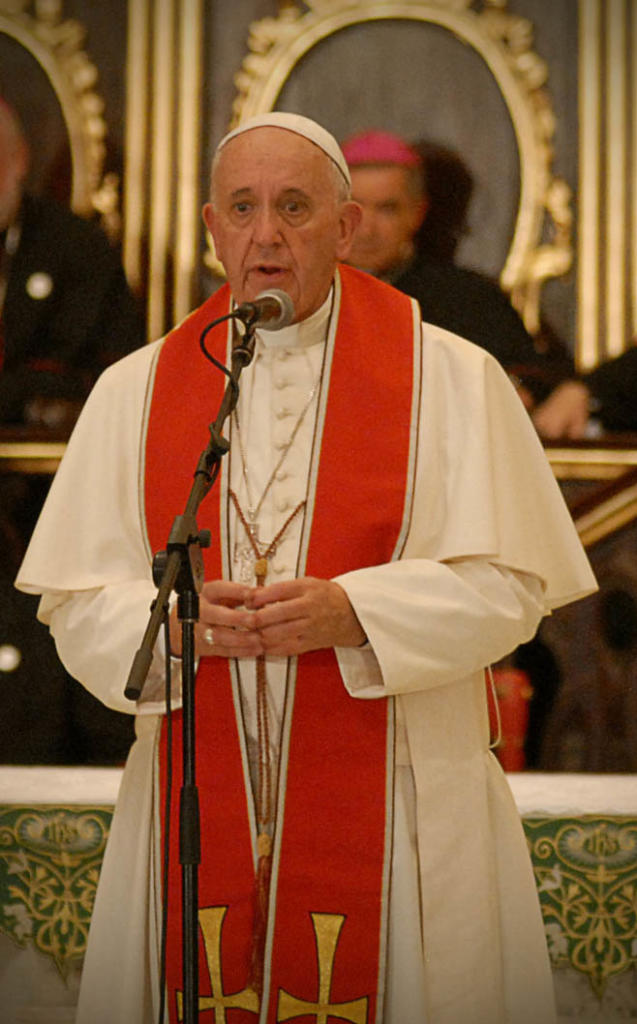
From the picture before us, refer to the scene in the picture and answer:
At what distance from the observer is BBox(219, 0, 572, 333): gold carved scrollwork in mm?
5898

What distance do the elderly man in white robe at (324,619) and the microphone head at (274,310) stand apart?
315mm

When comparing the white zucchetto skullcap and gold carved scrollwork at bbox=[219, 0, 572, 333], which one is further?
gold carved scrollwork at bbox=[219, 0, 572, 333]

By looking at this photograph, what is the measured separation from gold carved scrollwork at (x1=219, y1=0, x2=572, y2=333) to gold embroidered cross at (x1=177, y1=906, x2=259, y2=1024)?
344cm

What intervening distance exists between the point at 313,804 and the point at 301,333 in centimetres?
95

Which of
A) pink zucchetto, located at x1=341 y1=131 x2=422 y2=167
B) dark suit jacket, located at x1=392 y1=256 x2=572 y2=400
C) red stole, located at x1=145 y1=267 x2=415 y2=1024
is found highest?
pink zucchetto, located at x1=341 y1=131 x2=422 y2=167

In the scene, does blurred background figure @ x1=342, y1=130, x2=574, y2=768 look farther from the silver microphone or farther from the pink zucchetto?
the silver microphone

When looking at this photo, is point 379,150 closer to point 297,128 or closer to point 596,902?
point 297,128

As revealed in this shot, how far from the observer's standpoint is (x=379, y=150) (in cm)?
589

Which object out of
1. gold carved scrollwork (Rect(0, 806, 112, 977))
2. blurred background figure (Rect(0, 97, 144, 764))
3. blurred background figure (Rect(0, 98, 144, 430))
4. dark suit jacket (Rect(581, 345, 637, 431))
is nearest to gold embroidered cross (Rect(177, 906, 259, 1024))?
gold carved scrollwork (Rect(0, 806, 112, 977))

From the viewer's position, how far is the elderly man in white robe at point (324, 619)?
2854 millimetres

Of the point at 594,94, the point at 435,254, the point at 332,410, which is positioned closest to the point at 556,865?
the point at 332,410

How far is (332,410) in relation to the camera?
10.3ft

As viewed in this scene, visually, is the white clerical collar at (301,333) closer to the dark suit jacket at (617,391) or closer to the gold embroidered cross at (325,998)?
the gold embroidered cross at (325,998)

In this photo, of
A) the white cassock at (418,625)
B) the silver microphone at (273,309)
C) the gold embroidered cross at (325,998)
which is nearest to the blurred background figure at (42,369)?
the white cassock at (418,625)
